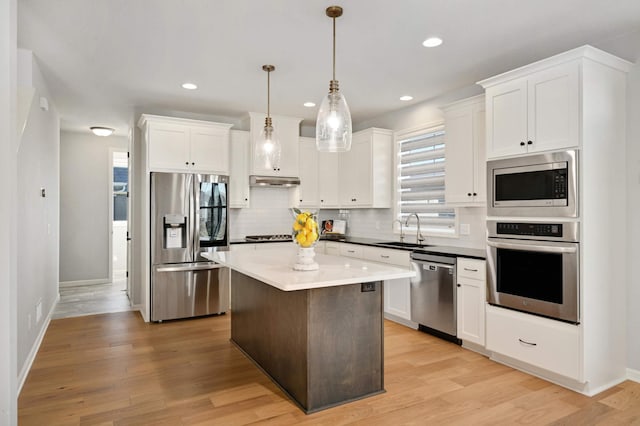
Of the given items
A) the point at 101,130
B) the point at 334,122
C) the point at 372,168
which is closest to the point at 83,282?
the point at 101,130

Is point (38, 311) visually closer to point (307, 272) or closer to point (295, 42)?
→ point (307, 272)

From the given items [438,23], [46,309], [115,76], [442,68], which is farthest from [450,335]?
[46,309]

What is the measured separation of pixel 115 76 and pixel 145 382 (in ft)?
9.66

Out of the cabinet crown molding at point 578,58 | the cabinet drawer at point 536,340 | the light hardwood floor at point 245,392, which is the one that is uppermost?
the cabinet crown molding at point 578,58

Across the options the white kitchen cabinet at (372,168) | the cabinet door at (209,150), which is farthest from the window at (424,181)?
the cabinet door at (209,150)

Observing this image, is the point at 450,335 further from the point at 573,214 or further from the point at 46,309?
the point at 46,309

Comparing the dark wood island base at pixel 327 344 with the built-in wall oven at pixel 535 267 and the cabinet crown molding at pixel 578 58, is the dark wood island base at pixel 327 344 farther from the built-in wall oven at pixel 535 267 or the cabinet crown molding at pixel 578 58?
the cabinet crown molding at pixel 578 58

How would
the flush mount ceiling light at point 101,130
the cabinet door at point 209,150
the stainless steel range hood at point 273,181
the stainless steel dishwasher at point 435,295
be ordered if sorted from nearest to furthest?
the stainless steel dishwasher at point 435,295 < the cabinet door at point 209,150 < the stainless steel range hood at point 273,181 < the flush mount ceiling light at point 101,130

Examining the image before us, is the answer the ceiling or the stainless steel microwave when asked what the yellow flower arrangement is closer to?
the ceiling

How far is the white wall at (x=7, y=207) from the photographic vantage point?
1.82 metres

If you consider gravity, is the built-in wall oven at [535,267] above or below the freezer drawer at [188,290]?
above

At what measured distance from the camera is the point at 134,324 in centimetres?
479

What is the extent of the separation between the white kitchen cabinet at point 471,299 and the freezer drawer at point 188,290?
114 inches

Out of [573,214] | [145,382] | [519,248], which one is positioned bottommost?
[145,382]
